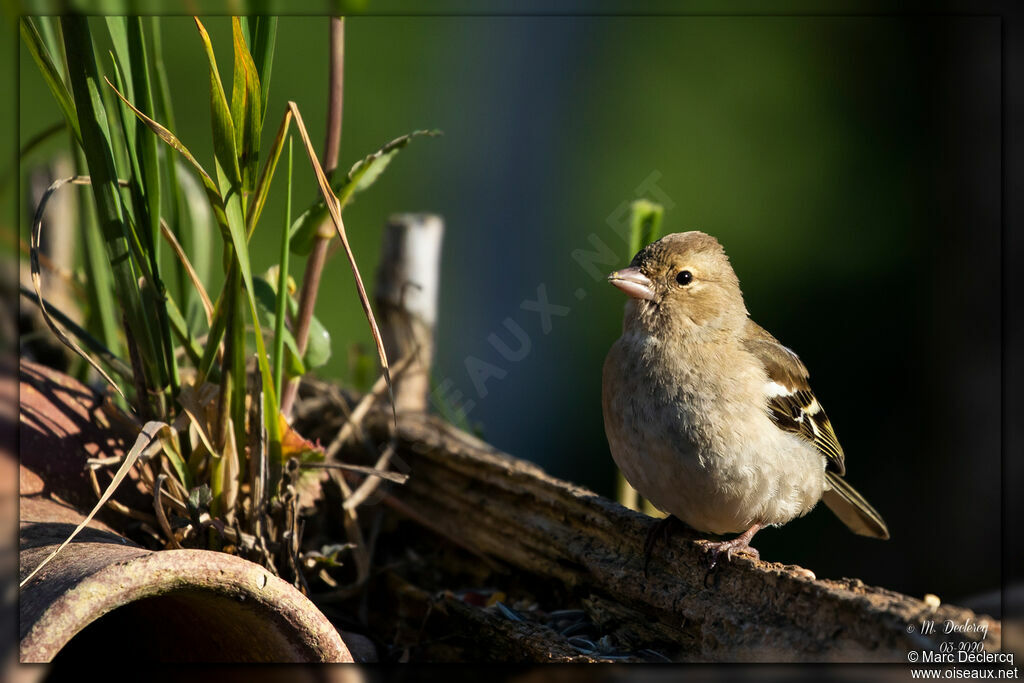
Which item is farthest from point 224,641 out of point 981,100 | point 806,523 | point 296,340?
point 981,100

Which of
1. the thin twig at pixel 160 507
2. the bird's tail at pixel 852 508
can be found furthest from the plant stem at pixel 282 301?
the bird's tail at pixel 852 508

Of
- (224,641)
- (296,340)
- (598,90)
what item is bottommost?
(224,641)

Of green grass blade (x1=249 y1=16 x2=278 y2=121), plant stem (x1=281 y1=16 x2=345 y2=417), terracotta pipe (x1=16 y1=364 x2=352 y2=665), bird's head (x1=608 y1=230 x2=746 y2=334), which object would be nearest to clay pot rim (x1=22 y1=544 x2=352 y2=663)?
terracotta pipe (x1=16 y1=364 x2=352 y2=665)

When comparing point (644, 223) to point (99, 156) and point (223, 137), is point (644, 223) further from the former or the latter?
point (99, 156)

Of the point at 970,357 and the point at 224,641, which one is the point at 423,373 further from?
the point at 970,357

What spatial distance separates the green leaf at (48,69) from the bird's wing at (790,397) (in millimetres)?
1366

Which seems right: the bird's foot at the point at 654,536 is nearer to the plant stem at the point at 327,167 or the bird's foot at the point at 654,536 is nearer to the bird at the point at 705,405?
the bird at the point at 705,405

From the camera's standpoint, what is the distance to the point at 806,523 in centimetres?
291

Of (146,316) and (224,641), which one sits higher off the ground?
(146,316)

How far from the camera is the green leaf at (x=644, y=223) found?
191 cm

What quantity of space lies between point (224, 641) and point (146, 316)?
0.61 meters

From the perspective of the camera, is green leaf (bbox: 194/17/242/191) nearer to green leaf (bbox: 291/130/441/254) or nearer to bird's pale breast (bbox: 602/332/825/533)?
green leaf (bbox: 291/130/441/254)

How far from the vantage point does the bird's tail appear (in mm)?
2051

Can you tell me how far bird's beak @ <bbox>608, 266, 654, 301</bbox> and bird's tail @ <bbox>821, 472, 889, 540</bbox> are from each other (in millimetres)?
629
